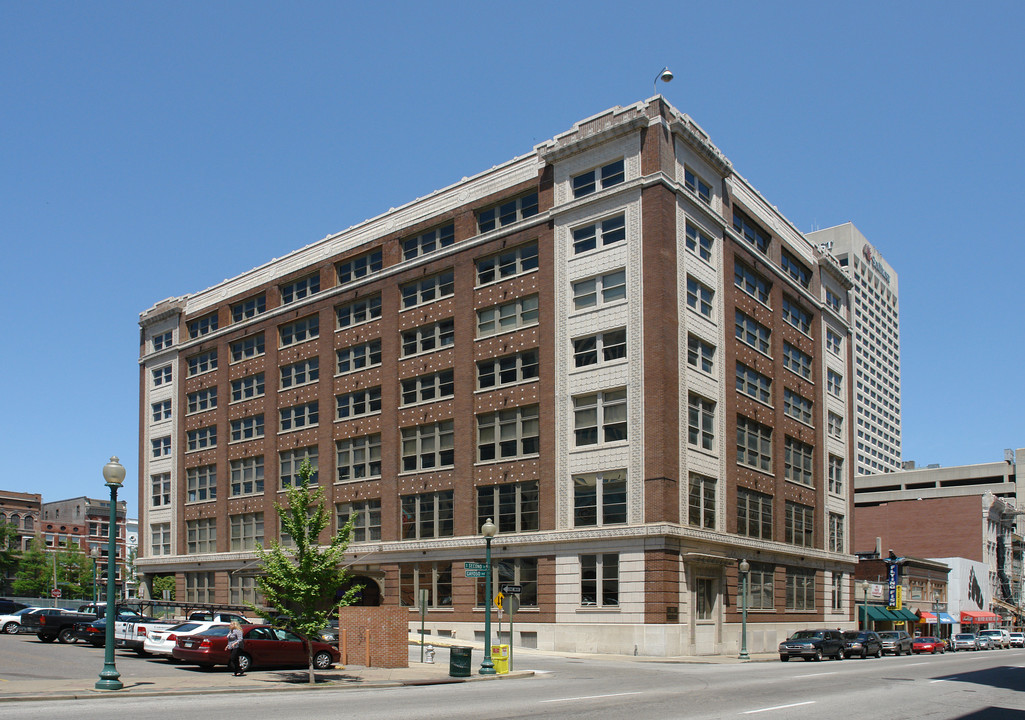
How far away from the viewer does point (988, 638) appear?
243 feet

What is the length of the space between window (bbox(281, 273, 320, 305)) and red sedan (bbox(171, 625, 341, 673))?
36.0 m

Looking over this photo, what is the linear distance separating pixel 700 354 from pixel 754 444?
27.4 ft

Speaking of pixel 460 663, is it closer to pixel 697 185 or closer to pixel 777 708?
pixel 777 708

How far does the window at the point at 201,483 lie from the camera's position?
6994cm

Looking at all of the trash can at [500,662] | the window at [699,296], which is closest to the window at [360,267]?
the window at [699,296]

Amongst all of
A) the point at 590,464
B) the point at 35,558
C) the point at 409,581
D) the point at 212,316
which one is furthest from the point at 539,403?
the point at 35,558

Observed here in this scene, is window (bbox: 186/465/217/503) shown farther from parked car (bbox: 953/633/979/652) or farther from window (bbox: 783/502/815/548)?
parked car (bbox: 953/633/979/652)

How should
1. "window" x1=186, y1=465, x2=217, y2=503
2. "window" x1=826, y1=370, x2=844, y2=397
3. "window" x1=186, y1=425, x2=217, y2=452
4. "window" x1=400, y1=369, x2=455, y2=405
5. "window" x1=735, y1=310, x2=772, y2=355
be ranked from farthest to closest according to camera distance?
"window" x1=186, y1=425, x2=217, y2=452, "window" x1=186, y1=465, x2=217, y2=503, "window" x1=826, y1=370, x2=844, y2=397, "window" x1=400, y1=369, x2=455, y2=405, "window" x1=735, y1=310, x2=772, y2=355

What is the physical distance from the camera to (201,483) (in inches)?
2800

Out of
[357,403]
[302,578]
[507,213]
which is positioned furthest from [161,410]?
[302,578]

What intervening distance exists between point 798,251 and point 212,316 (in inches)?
1700

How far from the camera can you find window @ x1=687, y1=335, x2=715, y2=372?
4847 centimetres

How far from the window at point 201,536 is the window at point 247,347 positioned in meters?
12.0

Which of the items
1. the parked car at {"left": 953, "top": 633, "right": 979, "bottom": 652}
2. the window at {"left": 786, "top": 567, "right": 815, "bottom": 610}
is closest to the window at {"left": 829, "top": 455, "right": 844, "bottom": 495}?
the window at {"left": 786, "top": 567, "right": 815, "bottom": 610}
